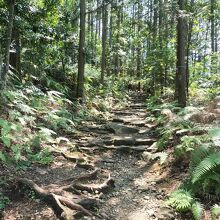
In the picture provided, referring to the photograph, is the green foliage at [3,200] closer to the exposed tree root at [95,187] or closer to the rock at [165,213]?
the exposed tree root at [95,187]

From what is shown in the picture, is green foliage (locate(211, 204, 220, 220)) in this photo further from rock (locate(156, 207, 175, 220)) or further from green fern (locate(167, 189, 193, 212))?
rock (locate(156, 207, 175, 220))

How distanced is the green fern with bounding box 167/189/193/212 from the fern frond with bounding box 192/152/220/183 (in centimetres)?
29

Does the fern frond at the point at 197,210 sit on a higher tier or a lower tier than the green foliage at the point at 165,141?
lower

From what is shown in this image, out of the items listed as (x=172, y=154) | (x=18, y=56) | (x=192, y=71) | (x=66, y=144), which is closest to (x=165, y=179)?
(x=172, y=154)

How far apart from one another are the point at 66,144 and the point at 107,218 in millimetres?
3699

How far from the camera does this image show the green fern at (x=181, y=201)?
4.72m

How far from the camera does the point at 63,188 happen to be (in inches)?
208

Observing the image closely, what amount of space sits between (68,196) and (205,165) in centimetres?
233

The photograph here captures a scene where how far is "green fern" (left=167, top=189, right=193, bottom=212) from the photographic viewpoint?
15.5 ft

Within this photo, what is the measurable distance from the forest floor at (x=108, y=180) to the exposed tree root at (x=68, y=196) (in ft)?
0.06

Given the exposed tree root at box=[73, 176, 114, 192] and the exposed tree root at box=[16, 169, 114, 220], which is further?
the exposed tree root at box=[73, 176, 114, 192]

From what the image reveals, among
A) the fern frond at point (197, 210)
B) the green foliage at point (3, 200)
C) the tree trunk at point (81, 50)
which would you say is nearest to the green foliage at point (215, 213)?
the fern frond at point (197, 210)

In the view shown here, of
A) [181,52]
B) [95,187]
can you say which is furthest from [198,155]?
[181,52]

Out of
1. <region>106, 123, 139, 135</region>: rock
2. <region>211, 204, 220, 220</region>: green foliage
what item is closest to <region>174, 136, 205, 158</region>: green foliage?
<region>211, 204, 220, 220</region>: green foliage
